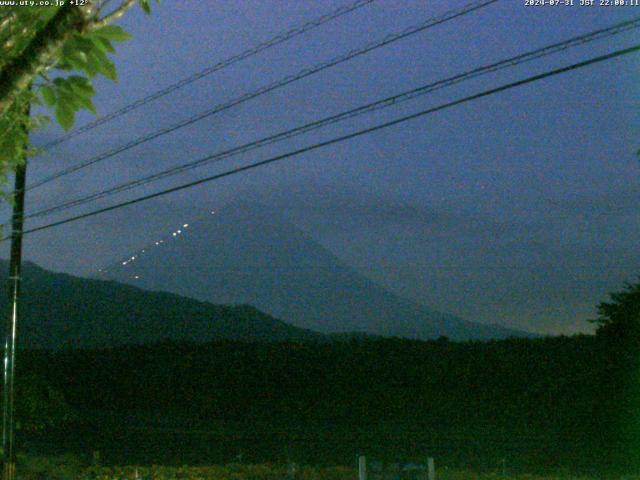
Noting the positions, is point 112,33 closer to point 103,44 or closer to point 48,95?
point 103,44

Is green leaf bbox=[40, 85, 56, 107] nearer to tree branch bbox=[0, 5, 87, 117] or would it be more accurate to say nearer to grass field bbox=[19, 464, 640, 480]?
tree branch bbox=[0, 5, 87, 117]

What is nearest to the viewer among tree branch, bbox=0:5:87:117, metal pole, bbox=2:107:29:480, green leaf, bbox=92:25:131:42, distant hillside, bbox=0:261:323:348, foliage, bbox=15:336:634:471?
tree branch, bbox=0:5:87:117

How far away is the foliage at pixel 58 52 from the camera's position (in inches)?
132

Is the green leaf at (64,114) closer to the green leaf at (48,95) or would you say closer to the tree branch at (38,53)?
the green leaf at (48,95)

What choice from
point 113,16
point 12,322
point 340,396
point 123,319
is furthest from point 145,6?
point 123,319

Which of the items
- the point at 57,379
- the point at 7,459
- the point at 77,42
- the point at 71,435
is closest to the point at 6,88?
the point at 77,42

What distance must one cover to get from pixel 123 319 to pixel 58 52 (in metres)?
107

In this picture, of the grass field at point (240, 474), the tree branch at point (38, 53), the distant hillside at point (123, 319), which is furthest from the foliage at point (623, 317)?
the distant hillside at point (123, 319)

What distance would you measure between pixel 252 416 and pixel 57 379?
1314 centimetres

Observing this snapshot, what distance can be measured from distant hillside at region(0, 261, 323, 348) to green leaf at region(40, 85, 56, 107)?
9128 centimetres

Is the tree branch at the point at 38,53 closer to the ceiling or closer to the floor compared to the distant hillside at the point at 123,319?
closer to the floor

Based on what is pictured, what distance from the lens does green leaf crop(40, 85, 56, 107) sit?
368 cm

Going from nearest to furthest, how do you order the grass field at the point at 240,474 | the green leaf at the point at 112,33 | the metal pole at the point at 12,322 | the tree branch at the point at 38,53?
the tree branch at the point at 38,53 → the green leaf at the point at 112,33 → the metal pole at the point at 12,322 → the grass field at the point at 240,474

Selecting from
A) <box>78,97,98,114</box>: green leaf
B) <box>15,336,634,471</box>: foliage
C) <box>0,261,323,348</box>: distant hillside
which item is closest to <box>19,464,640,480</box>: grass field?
<box>15,336,634,471</box>: foliage
